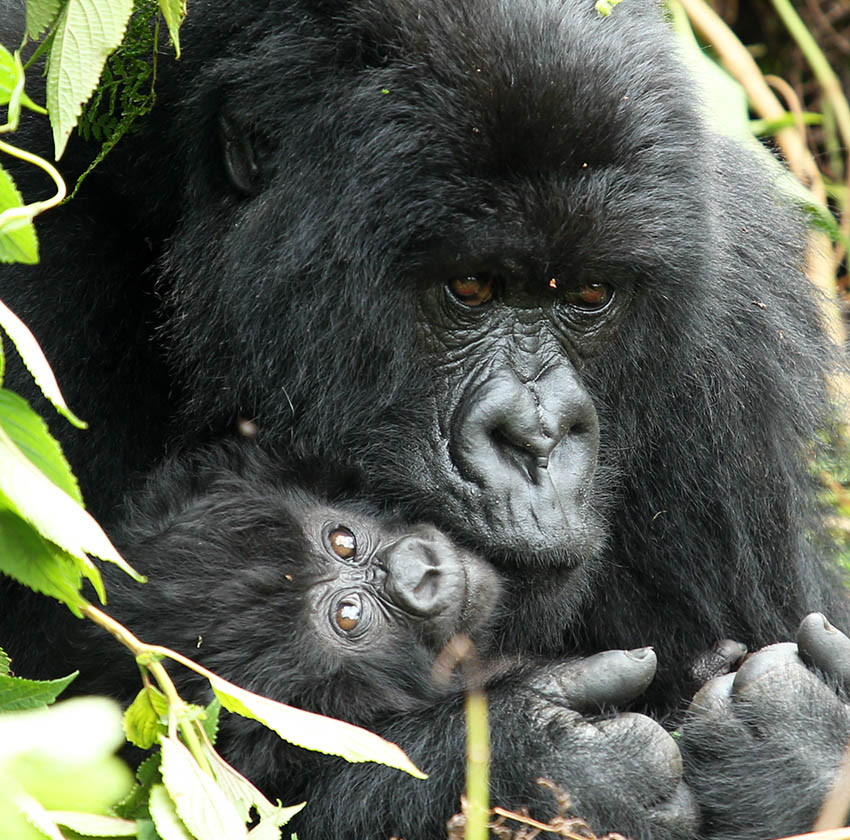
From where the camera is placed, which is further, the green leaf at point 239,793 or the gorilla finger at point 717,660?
the gorilla finger at point 717,660

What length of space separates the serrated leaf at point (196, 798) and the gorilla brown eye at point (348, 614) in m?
0.66

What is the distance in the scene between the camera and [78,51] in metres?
2.22

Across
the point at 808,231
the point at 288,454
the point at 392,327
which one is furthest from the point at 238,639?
the point at 808,231

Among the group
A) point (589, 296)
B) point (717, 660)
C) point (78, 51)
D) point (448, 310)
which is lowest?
point (717, 660)

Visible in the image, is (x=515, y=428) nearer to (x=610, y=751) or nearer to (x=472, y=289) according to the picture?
(x=472, y=289)

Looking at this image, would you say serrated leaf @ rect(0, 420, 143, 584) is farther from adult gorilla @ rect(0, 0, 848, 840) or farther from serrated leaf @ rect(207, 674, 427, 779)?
adult gorilla @ rect(0, 0, 848, 840)

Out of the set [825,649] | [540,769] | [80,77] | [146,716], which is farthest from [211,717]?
[825,649]

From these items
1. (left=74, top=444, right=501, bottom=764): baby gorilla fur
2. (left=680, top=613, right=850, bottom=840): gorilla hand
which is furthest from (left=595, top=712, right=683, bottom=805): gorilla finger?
(left=74, top=444, right=501, bottom=764): baby gorilla fur

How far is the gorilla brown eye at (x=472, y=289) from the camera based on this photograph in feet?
9.02

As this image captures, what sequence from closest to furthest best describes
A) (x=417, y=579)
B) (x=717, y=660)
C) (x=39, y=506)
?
1. (x=39, y=506)
2. (x=417, y=579)
3. (x=717, y=660)

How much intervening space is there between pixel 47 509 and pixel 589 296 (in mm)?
1438

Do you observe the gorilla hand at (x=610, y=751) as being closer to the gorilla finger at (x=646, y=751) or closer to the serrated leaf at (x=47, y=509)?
the gorilla finger at (x=646, y=751)

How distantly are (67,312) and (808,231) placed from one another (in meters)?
2.06

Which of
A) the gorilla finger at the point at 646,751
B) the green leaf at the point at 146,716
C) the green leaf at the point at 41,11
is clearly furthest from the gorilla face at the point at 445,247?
the green leaf at the point at 146,716
